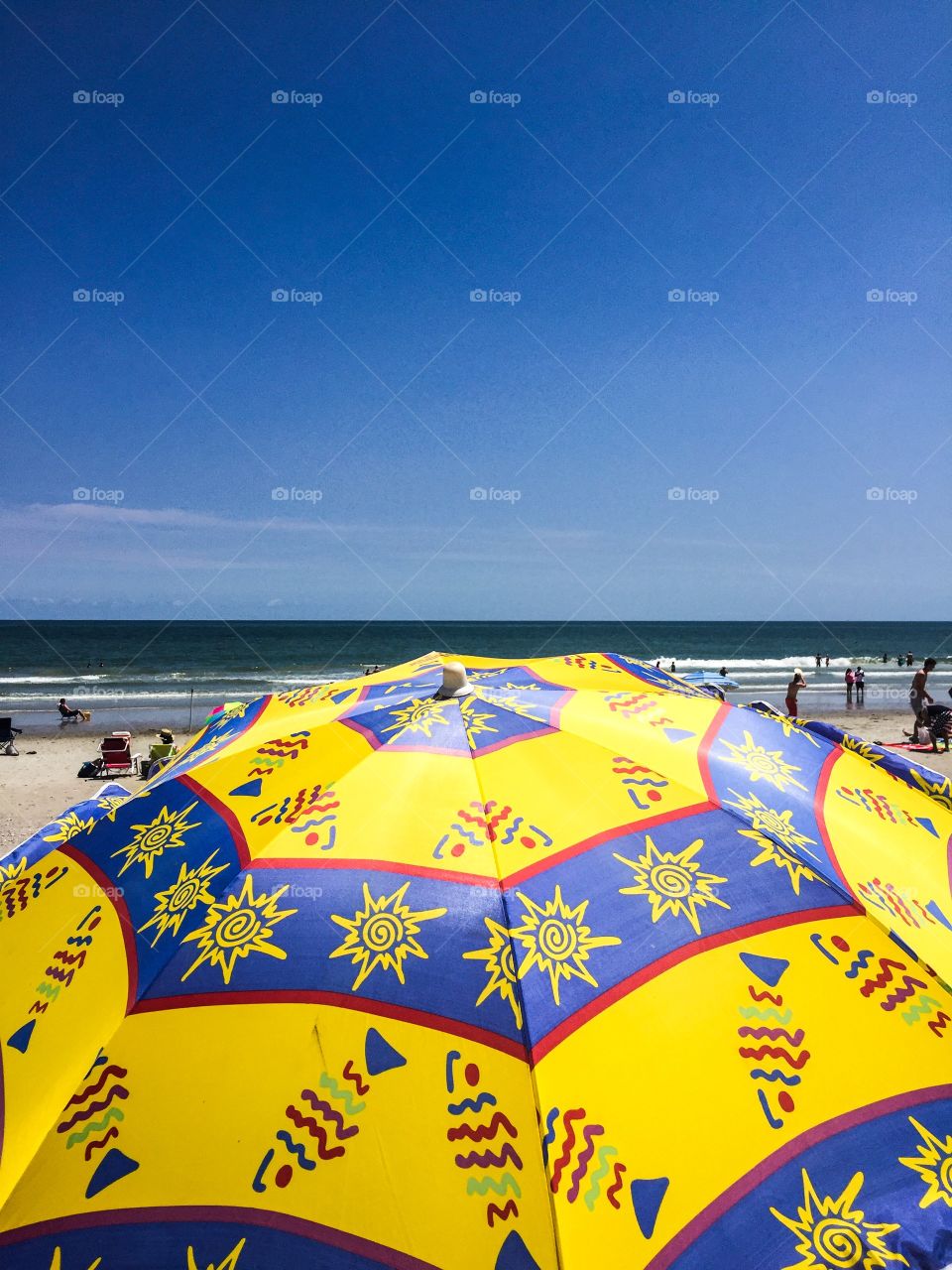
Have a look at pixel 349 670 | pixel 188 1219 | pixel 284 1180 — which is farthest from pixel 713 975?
pixel 349 670

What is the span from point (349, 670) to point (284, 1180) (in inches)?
1744

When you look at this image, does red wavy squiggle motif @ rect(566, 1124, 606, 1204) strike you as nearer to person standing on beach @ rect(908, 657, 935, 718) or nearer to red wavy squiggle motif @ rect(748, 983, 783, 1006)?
red wavy squiggle motif @ rect(748, 983, 783, 1006)

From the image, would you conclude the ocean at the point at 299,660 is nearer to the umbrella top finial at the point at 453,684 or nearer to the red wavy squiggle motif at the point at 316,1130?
the umbrella top finial at the point at 453,684

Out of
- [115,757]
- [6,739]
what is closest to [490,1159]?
[115,757]

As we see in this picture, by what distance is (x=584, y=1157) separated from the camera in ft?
5.45

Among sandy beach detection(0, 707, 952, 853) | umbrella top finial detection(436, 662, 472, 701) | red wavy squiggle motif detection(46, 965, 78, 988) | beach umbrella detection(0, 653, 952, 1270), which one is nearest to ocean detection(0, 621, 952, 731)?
sandy beach detection(0, 707, 952, 853)

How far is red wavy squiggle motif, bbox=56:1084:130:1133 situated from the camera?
5.75 feet

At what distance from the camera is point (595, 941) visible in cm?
194

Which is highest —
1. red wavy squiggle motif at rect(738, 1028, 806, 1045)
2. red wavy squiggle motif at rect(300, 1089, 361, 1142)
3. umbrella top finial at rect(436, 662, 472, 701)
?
umbrella top finial at rect(436, 662, 472, 701)

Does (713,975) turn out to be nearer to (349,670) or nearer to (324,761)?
(324,761)

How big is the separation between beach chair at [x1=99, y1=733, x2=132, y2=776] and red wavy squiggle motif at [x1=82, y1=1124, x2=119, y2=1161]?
1444 cm

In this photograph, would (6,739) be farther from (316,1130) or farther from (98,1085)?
(316,1130)

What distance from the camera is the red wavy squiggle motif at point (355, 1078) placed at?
5.77 feet

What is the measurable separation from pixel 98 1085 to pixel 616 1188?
4.33 ft
